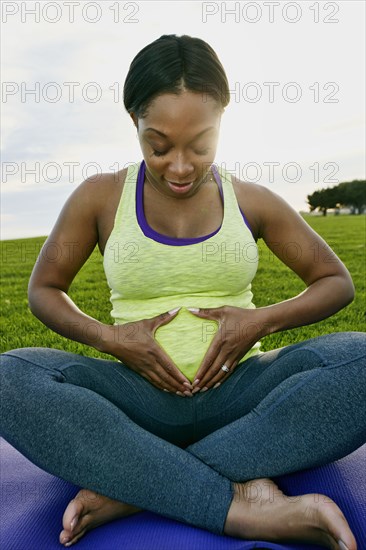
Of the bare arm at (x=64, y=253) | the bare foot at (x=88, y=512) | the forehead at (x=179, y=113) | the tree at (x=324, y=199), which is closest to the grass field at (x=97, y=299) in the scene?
the bare arm at (x=64, y=253)

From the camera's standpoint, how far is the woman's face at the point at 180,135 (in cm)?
208

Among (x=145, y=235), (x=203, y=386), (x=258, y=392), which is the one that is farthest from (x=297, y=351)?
(x=145, y=235)

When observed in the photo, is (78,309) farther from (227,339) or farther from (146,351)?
(227,339)

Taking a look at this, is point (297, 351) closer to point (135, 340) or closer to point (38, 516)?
point (135, 340)

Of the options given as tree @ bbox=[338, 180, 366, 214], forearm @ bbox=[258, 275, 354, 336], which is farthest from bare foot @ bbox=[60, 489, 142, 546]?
tree @ bbox=[338, 180, 366, 214]

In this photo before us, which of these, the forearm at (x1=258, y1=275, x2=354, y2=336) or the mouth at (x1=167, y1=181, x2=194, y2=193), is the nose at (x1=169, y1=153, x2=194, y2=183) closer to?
the mouth at (x1=167, y1=181, x2=194, y2=193)

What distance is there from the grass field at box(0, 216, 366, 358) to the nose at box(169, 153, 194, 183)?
2.85 m

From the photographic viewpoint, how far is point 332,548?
1779 mm

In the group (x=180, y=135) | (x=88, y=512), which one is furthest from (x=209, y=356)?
(x=180, y=135)

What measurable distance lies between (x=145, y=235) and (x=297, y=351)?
27.1 inches

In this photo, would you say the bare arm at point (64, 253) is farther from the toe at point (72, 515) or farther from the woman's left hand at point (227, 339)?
the toe at point (72, 515)

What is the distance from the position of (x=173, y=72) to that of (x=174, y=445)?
121 cm

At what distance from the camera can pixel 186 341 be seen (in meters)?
2.24

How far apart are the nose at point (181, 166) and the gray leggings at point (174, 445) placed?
713mm
